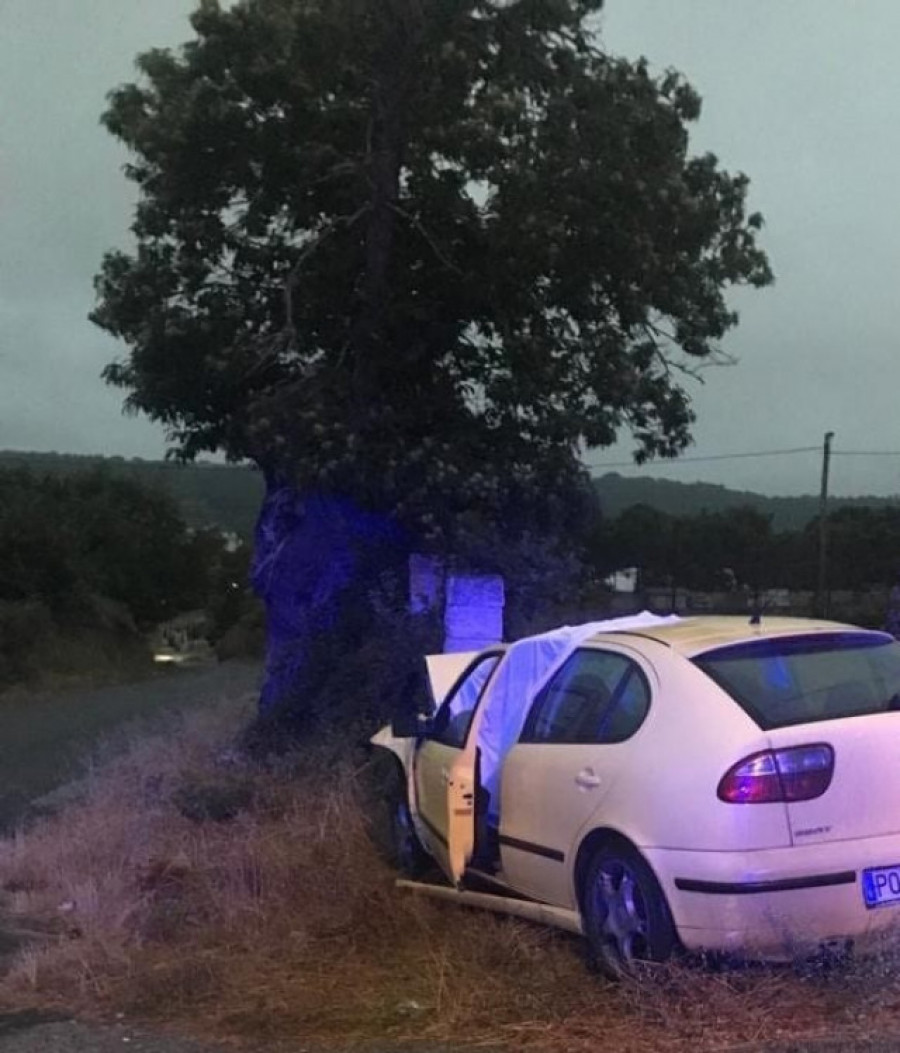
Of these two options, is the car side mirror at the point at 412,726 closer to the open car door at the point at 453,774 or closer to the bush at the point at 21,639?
the open car door at the point at 453,774

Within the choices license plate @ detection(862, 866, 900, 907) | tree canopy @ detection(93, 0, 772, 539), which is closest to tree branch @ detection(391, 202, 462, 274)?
tree canopy @ detection(93, 0, 772, 539)

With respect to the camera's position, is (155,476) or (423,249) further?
(155,476)

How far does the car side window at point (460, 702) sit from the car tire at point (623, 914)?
1.70 m

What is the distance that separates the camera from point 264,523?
50.4 ft

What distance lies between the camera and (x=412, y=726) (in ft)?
26.2

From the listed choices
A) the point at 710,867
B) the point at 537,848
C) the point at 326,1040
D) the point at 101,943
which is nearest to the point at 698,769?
the point at 710,867

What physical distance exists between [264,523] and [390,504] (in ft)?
7.35

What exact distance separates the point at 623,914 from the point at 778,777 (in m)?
0.89

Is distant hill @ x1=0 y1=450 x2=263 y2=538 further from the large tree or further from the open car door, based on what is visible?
the open car door

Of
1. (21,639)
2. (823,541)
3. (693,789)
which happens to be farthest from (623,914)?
(21,639)

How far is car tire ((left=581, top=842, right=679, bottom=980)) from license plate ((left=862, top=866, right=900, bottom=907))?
0.75m

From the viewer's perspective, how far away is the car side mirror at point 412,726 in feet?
26.0

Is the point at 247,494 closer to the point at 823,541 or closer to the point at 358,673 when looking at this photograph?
the point at 823,541

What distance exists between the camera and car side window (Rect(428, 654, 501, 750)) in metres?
7.64
